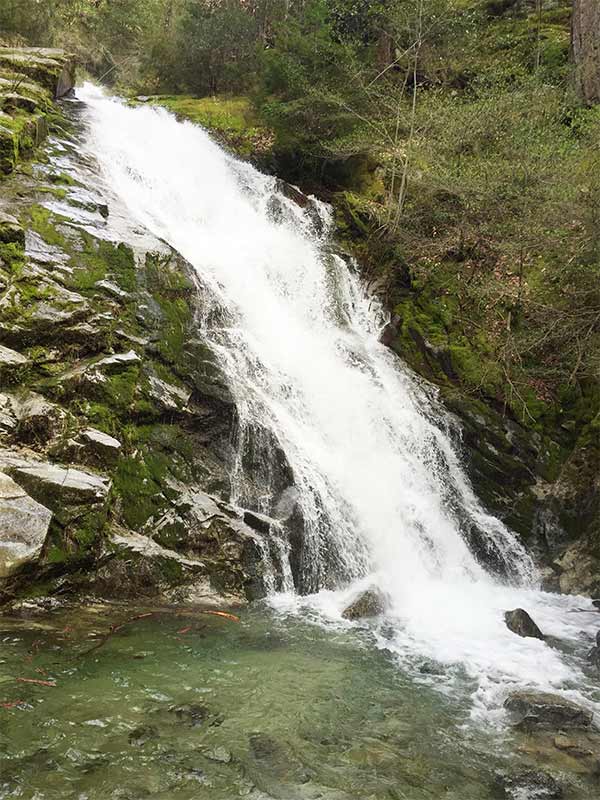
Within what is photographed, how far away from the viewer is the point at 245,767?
449 cm

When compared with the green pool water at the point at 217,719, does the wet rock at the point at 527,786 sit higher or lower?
higher

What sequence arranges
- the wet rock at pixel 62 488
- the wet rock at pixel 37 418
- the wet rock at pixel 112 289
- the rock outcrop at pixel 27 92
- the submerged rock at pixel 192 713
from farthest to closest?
1. the rock outcrop at pixel 27 92
2. the wet rock at pixel 112 289
3. the wet rock at pixel 37 418
4. the wet rock at pixel 62 488
5. the submerged rock at pixel 192 713

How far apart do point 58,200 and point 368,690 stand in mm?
10017

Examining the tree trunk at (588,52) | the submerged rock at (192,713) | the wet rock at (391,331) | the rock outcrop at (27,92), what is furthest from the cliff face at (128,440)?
the tree trunk at (588,52)

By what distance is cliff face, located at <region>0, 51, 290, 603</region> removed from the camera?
729cm

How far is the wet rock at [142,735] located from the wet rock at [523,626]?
537 centimetres

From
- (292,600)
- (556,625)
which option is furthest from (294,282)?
(556,625)

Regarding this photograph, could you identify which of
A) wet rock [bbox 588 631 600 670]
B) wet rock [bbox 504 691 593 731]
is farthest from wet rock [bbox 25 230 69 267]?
wet rock [bbox 588 631 600 670]

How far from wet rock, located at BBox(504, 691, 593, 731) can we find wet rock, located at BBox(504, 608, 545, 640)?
83.7 inches

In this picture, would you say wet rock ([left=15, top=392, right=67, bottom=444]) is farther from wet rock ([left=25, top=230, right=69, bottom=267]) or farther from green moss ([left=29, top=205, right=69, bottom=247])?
green moss ([left=29, top=205, right=69, bottom=247])

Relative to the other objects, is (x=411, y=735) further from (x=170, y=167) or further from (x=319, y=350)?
(x=170, y=167)

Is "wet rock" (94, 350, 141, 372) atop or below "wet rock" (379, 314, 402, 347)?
below

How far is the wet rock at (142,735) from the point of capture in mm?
4582

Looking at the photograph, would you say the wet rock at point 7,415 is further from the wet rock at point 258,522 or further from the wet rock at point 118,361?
the wet rock at point 258,522
